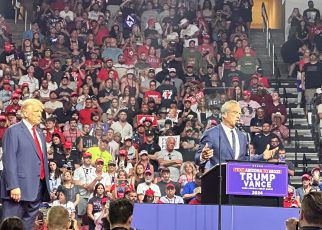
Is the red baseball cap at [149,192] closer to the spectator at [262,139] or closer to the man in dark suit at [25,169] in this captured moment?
the spectator at [262,139]

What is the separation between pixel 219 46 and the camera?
25.5 m

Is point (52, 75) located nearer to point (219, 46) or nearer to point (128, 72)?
point (128, 72)

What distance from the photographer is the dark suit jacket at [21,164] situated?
11445mm

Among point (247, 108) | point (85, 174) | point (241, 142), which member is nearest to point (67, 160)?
point (85, 174)

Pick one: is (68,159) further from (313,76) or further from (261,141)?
(313,76)

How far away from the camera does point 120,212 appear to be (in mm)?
8023

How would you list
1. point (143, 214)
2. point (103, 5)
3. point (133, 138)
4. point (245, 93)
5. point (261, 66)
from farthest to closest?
point (103, 5) → point (261, 66) → point (245, 93) → point (133, 138) → point (143, 214)

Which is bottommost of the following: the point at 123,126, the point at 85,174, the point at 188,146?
the point at 85,174

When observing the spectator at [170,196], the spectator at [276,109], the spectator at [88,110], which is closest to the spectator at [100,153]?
the spectator at [88,110]

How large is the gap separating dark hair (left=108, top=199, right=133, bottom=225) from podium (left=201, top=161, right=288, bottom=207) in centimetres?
328

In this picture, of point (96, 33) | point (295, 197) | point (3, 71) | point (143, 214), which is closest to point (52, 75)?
point (3, 71)

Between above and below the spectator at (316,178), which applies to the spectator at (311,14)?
above

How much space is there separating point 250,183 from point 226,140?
1.21 meters

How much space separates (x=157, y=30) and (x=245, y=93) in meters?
4.22
